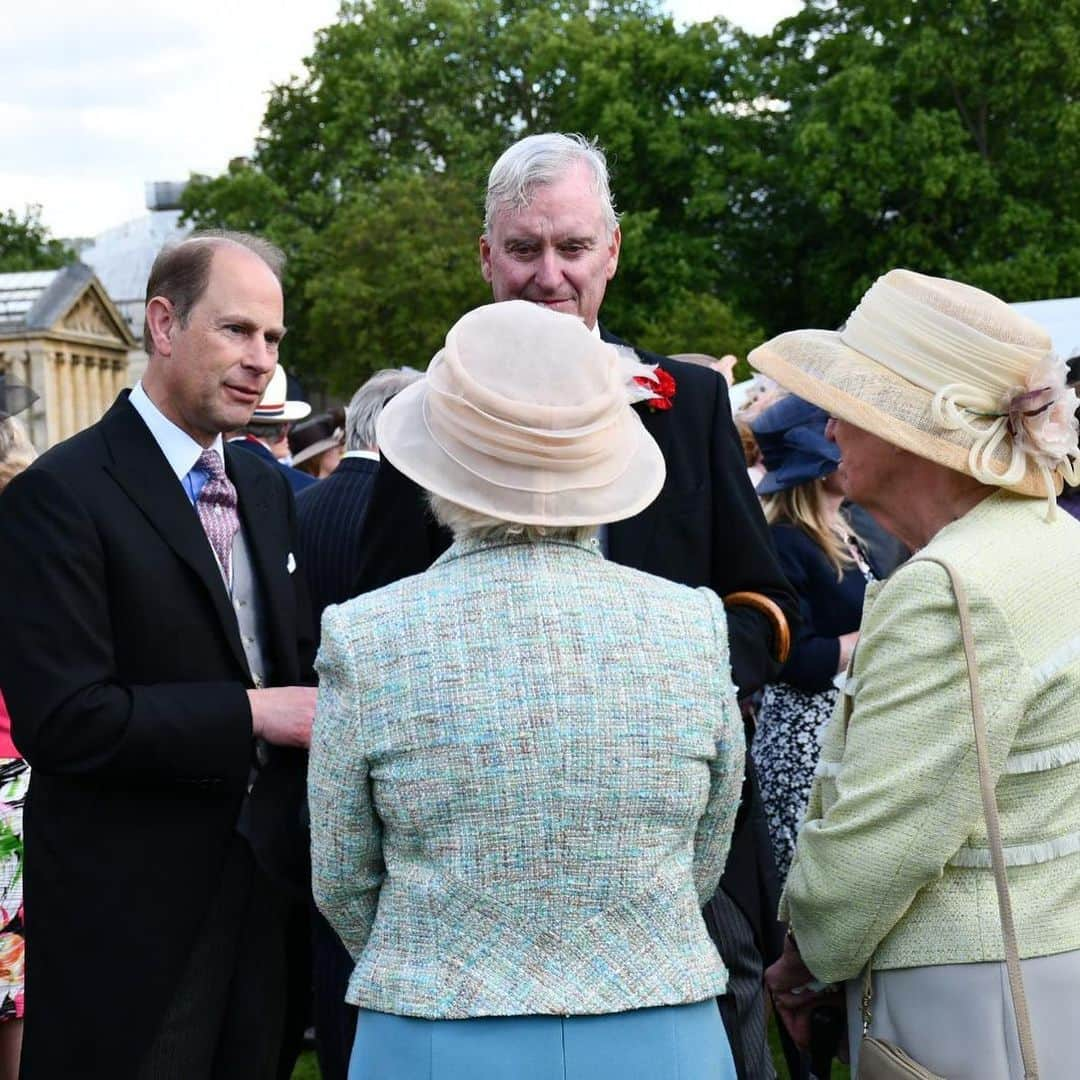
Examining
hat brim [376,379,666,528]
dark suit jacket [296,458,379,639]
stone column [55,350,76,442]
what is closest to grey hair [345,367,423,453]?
dark suit jacket [296,458,379,639]

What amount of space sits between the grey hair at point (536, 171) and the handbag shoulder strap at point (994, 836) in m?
1.29

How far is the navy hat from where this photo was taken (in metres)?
5.23

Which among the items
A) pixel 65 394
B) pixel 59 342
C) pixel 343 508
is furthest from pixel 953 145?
pixel 343 508

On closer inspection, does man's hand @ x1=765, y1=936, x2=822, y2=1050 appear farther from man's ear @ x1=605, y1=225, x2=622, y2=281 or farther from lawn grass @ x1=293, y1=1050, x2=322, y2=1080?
lawn grass @ x1=293, y1=1050, x2=322, y2=1080

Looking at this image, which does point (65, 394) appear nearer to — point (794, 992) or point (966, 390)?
point (794, 992)

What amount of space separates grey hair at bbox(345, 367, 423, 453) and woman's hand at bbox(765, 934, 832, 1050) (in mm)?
3015

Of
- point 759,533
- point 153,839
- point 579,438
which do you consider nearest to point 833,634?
point 759,533

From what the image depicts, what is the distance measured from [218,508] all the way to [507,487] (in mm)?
1270

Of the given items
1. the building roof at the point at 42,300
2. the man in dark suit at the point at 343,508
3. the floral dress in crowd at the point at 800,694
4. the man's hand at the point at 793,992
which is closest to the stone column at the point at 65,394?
the building roof at the point at 42,300

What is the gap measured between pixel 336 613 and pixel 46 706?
900mm

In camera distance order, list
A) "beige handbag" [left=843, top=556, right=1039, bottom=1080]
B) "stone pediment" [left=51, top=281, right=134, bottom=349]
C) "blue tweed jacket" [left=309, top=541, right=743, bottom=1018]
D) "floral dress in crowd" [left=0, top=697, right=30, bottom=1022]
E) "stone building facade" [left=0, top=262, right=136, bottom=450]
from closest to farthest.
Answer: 1. "blue tweed jacket" [left=309, top=541, right=743, bottom=1018]
2. "beige handbag" [left=843, top=556, right=1039, bottom=1080]
3. "floral dress in crowd" [left=0, top=697, right=30, bottom=1022]
4. "stone building facade" [left=0, top=262, right=136, bottom=450]
5. "stone pediment" [left=51, top=281, right=134, bottom=349]

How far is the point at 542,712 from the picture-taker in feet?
7.20

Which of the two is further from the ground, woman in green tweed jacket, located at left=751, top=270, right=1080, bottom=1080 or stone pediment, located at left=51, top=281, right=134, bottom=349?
woman in green tweed jacket, located at left=751, top=270, right=1080, bottom=1080

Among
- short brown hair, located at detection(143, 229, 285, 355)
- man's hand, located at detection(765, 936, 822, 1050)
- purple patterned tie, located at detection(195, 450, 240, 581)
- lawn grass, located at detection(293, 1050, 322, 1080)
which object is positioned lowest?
lawn grass, located at detection(293, 1050, 322, 1080)
